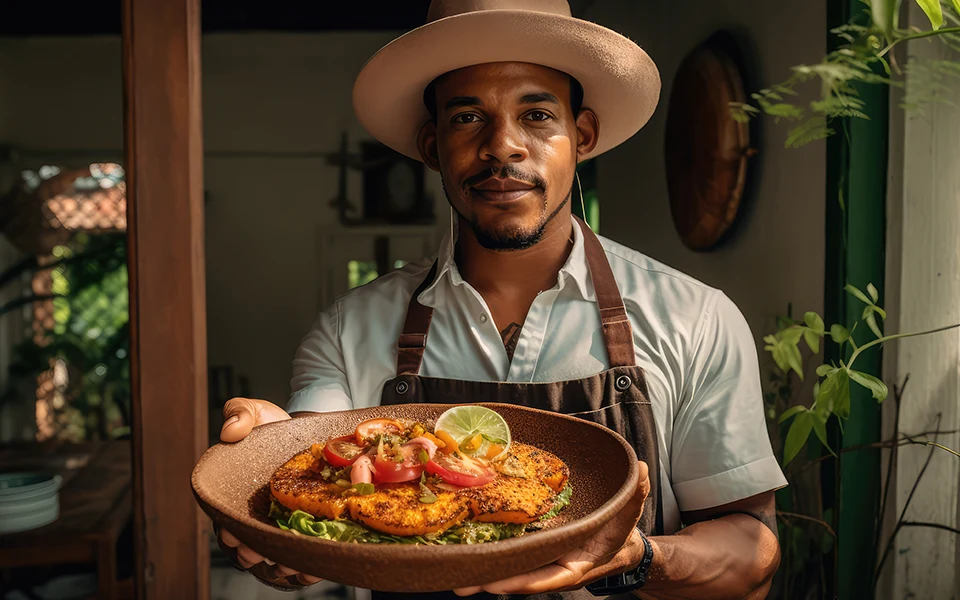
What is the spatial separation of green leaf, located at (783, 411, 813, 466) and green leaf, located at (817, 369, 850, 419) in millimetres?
53

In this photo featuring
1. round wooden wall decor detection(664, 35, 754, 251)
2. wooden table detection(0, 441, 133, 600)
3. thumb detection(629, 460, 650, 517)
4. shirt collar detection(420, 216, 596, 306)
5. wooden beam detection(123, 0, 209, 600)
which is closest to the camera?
thumb detection(629, 460, 650, 517)

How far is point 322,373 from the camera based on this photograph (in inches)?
76.0

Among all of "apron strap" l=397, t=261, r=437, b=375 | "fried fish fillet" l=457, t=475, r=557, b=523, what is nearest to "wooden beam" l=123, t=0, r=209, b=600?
"apron strap" l=397, t=261, r=437, b=375

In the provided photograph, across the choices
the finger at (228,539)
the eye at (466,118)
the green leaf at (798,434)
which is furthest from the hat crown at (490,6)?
the finger at (228,539)

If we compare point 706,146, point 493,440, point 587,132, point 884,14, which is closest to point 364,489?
point 493,440

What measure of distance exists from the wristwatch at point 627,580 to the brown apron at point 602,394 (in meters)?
0.23

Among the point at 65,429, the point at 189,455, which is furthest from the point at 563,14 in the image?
the point at 65,429

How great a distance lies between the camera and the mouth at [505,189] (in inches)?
67.6

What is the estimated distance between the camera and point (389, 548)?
102cm

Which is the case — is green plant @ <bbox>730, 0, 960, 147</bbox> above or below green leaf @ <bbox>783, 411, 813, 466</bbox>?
above

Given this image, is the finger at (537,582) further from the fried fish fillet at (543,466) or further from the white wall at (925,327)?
the white wall at (925,327)

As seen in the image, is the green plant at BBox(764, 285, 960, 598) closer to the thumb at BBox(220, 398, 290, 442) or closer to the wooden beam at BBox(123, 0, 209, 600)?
the thumb at BBox(220, 398, 290, 442)

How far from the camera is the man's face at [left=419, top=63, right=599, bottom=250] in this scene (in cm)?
172

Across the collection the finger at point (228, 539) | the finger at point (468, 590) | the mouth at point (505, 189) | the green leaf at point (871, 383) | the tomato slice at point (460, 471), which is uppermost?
the mouth at point (505, 189)
